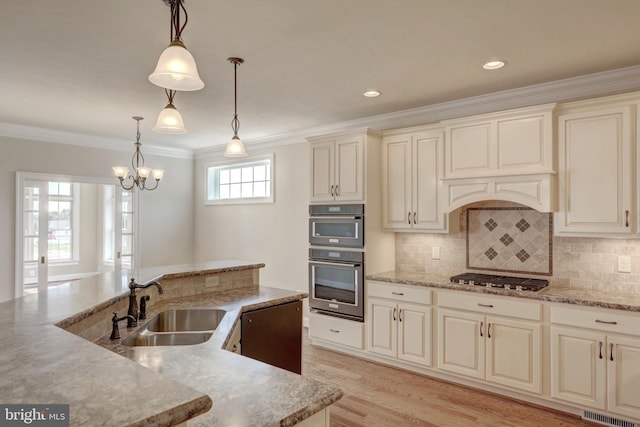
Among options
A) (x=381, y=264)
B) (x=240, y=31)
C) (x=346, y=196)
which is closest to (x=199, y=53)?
(x=240, y=31)

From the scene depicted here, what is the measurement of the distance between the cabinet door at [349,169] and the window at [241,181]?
1.59 metres

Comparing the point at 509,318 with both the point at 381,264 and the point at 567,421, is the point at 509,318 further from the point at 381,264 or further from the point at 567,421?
the point at 381,264

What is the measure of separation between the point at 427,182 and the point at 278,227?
2350 mm

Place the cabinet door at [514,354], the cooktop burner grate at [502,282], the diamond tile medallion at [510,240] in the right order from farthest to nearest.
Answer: the diamond tile medallion at [510,240] < the cooktop burner grate at [502,282] < the cabinet door at [514,354]

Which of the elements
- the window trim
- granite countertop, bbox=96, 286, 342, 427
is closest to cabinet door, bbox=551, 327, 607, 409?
granite countertop, bbox=96, 286, 342, 427

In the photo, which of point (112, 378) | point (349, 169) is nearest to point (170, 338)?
point (112, 378)

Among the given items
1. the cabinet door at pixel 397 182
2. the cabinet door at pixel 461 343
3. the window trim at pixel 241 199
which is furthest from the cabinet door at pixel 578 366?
the window trim at pixel 241 199

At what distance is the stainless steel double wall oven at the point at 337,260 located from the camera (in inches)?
161

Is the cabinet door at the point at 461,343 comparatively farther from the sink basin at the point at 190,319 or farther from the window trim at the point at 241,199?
the window trim at the point at 241,199

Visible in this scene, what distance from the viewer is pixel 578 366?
288 cm

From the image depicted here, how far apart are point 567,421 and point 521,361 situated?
47 cm

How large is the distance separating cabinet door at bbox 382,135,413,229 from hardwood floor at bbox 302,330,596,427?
58.4 inches

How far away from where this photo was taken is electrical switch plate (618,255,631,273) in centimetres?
310

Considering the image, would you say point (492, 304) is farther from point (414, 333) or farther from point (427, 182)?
point (427, 182)
